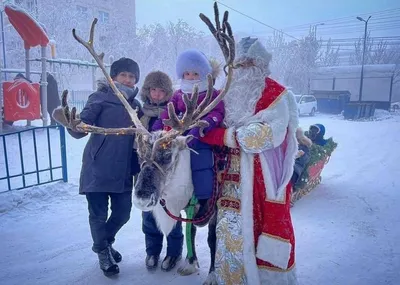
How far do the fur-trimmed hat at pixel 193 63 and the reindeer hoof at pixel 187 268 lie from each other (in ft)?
5.65

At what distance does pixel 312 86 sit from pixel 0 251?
82.4 ft

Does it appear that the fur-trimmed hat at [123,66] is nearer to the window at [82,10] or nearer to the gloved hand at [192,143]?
the gloved hand at [192,143]

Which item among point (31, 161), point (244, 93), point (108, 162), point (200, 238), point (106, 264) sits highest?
point (244, 93)

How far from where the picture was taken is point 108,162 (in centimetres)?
263

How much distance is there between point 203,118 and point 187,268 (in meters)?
1.49

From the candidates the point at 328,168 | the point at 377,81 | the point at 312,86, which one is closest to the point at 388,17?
the point at 377,81

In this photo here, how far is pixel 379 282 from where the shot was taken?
9.02ft

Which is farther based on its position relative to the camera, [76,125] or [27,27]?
[27,27]

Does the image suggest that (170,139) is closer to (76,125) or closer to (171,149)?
(171,149)

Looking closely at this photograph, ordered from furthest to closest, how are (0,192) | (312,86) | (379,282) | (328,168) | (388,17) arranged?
(312,86)
(388,17)
(328,168)
(0,192)
(379,282)

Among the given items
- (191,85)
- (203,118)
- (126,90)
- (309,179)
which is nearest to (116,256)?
(126,90)

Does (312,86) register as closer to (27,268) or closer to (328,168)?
(328,168)

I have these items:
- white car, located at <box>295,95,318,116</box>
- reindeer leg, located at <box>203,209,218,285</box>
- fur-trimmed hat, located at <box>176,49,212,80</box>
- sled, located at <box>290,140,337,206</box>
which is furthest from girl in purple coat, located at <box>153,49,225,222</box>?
white car, located at <box>295,95,318,116</box>

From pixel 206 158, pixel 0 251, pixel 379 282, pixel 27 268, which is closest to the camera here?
pixel 206 158
